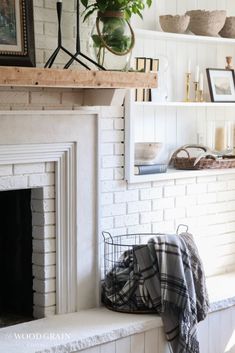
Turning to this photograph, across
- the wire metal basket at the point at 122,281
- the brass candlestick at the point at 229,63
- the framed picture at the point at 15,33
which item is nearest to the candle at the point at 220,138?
the brass candlestick at the point at 229,63

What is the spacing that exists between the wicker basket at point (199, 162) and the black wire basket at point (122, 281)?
1.78 ft

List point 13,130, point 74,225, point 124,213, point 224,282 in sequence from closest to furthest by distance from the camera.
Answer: point 13,130, point 74,225, point 124,213, point 224,282

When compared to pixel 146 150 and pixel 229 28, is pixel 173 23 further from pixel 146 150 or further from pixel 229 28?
pixel 146 150

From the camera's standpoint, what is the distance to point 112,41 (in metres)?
3.55

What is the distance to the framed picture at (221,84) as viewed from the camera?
453cm

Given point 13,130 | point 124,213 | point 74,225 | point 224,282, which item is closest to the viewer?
point 13,130

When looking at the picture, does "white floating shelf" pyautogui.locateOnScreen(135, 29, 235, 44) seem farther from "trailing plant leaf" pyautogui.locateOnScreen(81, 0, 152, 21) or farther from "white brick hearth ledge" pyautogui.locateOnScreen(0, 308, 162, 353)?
"white brick hearth ledge" pyautogui.locateOnScreen(0, 308, 162, 353)

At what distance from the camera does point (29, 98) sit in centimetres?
360

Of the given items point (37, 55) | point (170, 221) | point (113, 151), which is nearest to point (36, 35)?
point (37, 55)

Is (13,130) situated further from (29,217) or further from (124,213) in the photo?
(124,213)

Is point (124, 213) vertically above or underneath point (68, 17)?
underneath

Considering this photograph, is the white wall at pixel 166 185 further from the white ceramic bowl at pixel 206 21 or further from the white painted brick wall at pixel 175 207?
the white ceramic bowl at pixel 206 21

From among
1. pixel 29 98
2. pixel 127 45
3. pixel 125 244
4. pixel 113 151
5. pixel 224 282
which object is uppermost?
pixel 127 45

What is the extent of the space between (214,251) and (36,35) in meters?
1.81
